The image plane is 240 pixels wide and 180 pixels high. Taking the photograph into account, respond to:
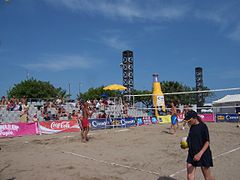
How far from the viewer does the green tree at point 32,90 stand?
50.4 m

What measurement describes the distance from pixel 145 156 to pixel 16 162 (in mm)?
3755

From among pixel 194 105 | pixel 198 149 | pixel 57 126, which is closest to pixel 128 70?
pixel 194 105

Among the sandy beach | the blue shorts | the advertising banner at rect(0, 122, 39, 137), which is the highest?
the blue shorts

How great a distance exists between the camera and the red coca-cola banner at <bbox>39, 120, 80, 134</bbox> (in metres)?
16.3

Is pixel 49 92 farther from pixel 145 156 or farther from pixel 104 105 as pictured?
pixel 145 156

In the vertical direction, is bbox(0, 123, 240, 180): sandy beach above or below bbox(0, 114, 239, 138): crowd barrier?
below

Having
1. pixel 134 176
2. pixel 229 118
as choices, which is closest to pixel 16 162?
pixel 134 176

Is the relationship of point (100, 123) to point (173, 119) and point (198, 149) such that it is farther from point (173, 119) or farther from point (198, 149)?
point (198, 149)

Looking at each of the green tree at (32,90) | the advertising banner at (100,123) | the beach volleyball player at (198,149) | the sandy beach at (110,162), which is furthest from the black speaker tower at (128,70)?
the beach volleyball player at (198,149)

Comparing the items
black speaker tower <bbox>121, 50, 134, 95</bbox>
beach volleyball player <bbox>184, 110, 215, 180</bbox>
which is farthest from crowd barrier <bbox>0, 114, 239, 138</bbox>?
black speaker tower <bbox>121, 50, 134, 95</bbox>

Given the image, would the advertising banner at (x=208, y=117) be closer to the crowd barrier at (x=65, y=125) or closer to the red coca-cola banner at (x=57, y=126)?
the crowd barrier at (x=65, y=125)

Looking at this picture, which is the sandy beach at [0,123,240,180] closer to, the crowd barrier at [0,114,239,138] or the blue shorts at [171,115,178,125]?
the blue shorts at [171,115,178,125]

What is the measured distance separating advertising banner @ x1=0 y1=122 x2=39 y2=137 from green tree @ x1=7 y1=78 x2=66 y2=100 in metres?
34.5

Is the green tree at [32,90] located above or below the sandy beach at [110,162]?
above
